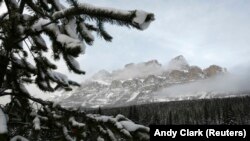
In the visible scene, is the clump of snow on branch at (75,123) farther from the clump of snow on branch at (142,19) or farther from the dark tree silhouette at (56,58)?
the clump of snow on branch at (142,19)

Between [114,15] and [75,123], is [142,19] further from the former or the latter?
[75,123]

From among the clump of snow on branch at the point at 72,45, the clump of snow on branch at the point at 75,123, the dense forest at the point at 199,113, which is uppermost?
the dense forest at the point at 199,113

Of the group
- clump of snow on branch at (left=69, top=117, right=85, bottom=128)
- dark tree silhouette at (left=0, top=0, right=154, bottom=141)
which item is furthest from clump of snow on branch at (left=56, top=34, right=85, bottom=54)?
clump of snow on branch at (left=69, top=117, right=85, bottom=128)

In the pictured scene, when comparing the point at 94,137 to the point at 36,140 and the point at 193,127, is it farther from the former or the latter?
the point at 193,127

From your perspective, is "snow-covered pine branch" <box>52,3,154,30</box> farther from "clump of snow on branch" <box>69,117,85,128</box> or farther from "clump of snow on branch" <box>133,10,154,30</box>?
"clump of snow on branch" <box>69,117,85,128</box>

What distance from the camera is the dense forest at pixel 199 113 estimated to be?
101 meters

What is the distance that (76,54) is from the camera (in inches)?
89.6

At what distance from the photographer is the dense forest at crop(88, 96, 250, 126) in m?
101

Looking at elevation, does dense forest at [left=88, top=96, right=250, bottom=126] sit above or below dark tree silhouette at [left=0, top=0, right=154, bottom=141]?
above

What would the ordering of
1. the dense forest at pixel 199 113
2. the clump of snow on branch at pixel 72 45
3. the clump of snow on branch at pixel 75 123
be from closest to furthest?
the clump of snow on branch at pixel 72 45, the clump of snow on branch at pixel 75 123, the dense forest at pixel 199 113

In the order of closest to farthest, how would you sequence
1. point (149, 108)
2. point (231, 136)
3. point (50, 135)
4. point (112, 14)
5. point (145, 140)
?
1. point (112, 14)
2. point (145, 140)
3. point (50, 135)
4. point (231, 136)
5. point (149, 108)

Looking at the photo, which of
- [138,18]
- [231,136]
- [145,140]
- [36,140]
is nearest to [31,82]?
[36,140]

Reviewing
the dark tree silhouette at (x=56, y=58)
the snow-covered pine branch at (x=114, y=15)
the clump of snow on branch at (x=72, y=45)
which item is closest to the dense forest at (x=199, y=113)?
the dark tree silhouette at (x=56, y=58)

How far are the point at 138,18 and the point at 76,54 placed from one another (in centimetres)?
47
